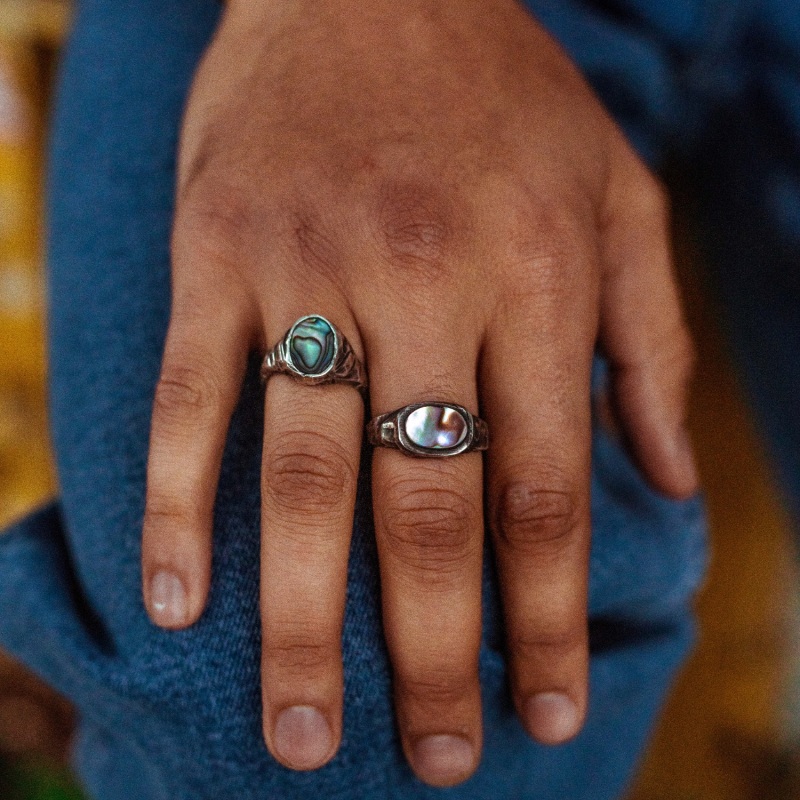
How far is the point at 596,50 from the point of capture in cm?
76

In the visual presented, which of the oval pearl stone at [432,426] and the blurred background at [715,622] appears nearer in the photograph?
the oval pearl stone at [432,426]

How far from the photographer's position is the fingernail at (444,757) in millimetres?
493

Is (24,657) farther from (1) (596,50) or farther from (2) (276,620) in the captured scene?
(1) (596,50)

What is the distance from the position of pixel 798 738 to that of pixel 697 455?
495 mm

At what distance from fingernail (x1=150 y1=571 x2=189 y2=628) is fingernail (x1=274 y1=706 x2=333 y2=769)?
0.31ft

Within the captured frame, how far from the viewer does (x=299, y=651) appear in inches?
18.5

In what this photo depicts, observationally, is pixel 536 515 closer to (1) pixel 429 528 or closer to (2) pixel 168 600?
(1) pixel 429 528

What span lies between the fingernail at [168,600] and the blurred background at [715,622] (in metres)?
0.95

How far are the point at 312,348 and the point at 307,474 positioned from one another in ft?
0.26

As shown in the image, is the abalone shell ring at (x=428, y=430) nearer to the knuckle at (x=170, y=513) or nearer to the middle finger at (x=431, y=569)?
the middle finger at (x=431, y=569)

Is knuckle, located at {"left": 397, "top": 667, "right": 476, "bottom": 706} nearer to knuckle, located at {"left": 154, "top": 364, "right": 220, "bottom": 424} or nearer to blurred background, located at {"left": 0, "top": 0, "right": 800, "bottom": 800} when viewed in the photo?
knuckle, located at {"left": 154, "top": 364, "right": 220, "bottom": 424}

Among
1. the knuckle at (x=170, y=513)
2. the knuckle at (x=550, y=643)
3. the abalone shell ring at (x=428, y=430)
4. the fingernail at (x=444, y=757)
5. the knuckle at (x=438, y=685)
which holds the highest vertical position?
the abalone shell ring at (x=428, y=430)

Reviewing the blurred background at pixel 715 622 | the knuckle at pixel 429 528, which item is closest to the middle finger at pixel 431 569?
the knuckle at pixel 429 528

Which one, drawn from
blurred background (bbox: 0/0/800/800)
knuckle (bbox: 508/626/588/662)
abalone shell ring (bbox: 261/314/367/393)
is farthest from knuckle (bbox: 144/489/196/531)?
blurred background (bbox: 0/0/800/800)
